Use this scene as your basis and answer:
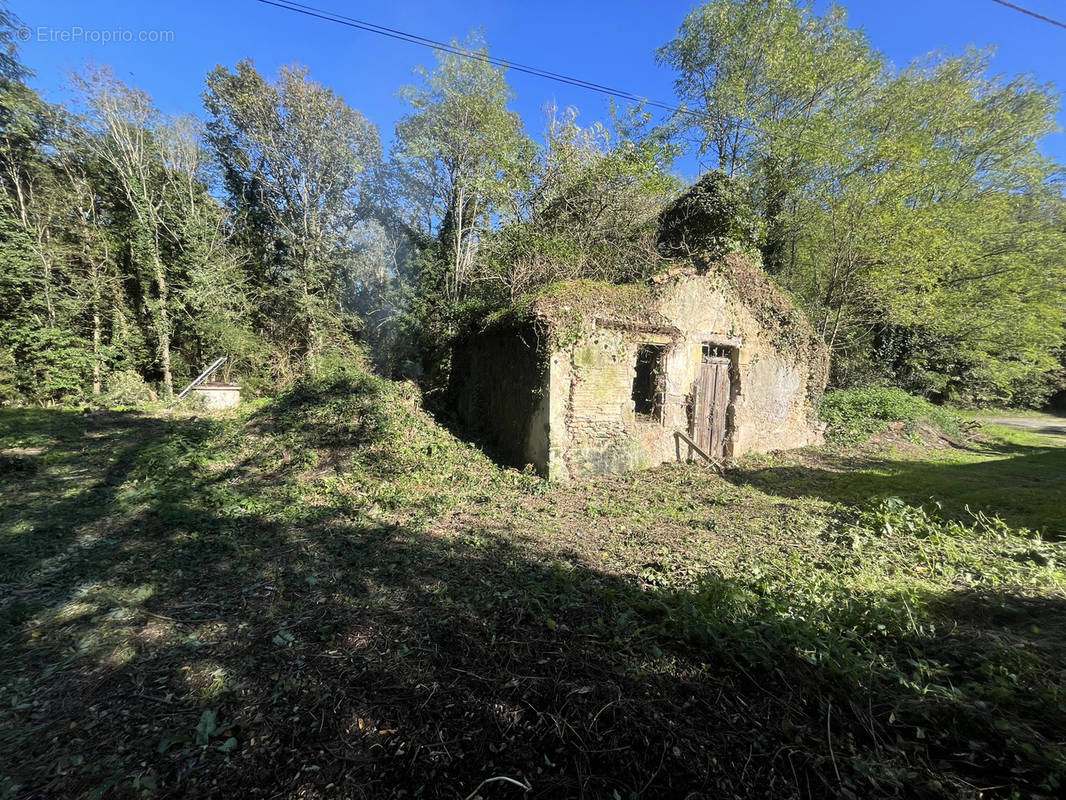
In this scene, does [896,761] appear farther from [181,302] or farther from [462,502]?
[181,302]

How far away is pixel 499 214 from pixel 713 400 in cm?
1006

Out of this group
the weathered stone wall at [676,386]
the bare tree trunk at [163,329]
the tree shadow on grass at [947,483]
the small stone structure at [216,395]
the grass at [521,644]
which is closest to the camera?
the grass at [521,644]

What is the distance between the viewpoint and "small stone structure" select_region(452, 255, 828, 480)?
24.6 ft

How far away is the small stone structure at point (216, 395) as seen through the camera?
14.3m

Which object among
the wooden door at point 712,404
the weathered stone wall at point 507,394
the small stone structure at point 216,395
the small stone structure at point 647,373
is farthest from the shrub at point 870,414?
the small stone structure at point 216,395

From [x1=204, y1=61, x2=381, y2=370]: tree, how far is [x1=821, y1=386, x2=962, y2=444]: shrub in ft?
60.2

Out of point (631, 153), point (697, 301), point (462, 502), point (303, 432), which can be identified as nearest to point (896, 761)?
point (462, 502)

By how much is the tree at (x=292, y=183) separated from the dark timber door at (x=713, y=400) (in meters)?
15.1

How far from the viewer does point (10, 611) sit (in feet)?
11.0

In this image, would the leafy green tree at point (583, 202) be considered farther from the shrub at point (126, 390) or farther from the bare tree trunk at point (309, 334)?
the shrub at point (126, 390)

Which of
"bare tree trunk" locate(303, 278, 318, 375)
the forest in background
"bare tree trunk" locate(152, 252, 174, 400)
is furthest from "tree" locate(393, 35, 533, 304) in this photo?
"bare tree trunk" locate(152, 252, 174, 400)

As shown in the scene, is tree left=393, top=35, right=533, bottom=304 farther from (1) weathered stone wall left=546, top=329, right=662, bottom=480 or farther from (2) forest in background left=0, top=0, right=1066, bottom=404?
(1) weathered stone wall left=546, top=329, right=662, bottom=480

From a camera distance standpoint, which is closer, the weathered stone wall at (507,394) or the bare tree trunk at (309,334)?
the weathered stone wall at (507,394)

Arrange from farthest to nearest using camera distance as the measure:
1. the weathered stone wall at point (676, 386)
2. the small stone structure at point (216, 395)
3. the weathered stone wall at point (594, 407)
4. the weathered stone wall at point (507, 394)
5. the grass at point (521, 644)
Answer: the small stone structure at point (216, 395)
the weathered stone wall at point (507, 394)
the weathered stone wall at point (676, 386)
the weathered stone wall at point (594, 407)
the grass at point (521, 644)
